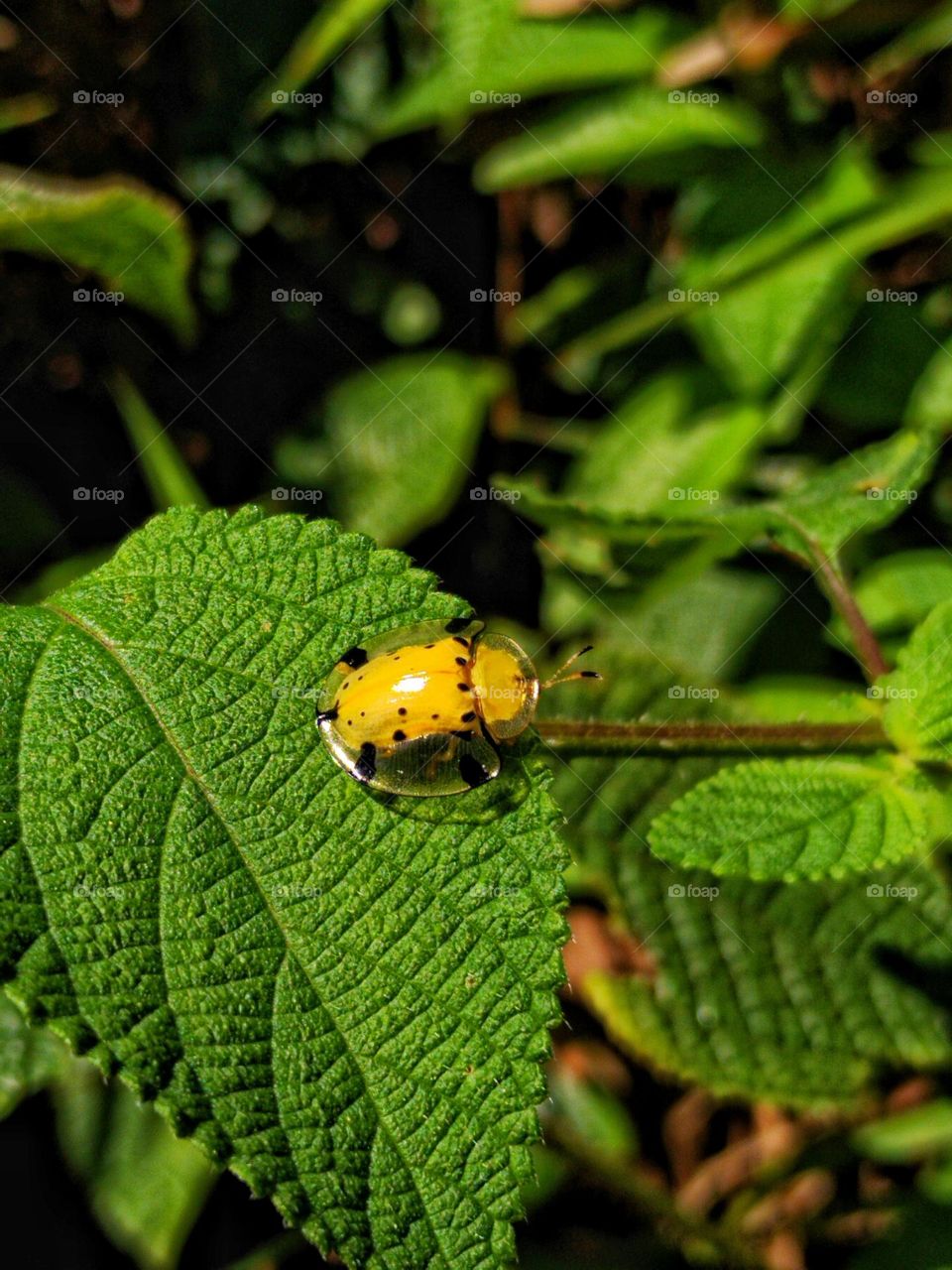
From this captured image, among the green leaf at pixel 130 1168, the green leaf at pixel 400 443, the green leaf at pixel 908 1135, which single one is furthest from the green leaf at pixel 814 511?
the green leaf at pixel 130 1168

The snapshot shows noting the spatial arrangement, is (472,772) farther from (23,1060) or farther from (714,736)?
(23,1060)

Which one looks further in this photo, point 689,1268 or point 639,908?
point 689,1268

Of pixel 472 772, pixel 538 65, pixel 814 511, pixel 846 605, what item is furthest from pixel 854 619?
pixel 538 65

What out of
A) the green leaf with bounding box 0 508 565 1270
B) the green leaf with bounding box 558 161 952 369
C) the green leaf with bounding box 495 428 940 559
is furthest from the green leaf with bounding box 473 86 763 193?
the green leaf with bounding box 0 508 565 1270

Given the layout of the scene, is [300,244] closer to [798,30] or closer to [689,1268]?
[798,30]

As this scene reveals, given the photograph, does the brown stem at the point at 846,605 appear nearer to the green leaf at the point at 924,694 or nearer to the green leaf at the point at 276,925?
the green leaf at the point at 924,694

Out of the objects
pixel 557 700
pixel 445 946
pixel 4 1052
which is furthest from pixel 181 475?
pixel 445 946

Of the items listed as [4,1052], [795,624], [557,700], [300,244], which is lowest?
[4,1052]
